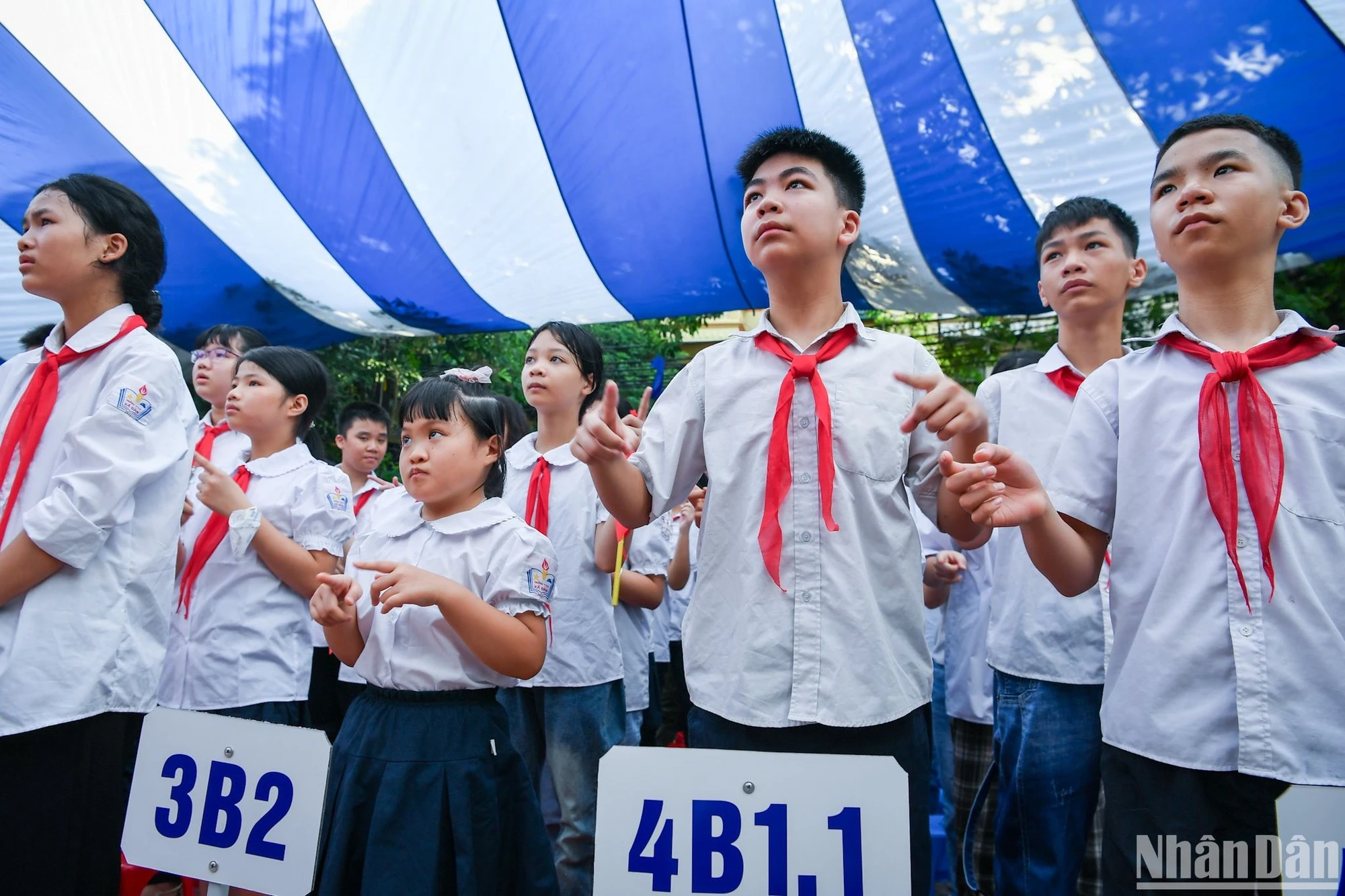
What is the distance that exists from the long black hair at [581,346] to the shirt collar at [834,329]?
45.3 inches

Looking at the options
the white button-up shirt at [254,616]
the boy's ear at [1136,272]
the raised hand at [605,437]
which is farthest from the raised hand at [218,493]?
the boy's ear at [1136,272]

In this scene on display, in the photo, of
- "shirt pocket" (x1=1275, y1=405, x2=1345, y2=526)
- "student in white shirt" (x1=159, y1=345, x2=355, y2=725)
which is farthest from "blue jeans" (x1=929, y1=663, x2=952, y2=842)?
A: "student in white shirt" (x1=159, y1=345, x2=355, y2=725)

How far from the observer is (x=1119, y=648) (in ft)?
4.35

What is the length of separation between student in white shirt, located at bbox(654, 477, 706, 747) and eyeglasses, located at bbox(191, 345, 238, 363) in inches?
72.5

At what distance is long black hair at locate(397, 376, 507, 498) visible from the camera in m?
1.96

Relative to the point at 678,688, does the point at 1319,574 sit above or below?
above

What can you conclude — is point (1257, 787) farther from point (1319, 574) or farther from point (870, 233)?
point (870, 233)

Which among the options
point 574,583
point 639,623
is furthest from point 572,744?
point 639,623

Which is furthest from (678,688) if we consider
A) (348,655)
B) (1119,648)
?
(1119,648)

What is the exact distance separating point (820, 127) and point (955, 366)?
14.7ft

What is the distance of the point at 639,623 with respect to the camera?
9.39 feet

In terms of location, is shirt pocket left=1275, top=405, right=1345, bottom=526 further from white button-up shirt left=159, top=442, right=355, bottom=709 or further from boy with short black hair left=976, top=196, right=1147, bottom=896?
white button-up shirt left=159, top=442, right=355, bottom=709

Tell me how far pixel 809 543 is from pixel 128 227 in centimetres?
179

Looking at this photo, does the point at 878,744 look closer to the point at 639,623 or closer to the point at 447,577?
the point at 447,577
